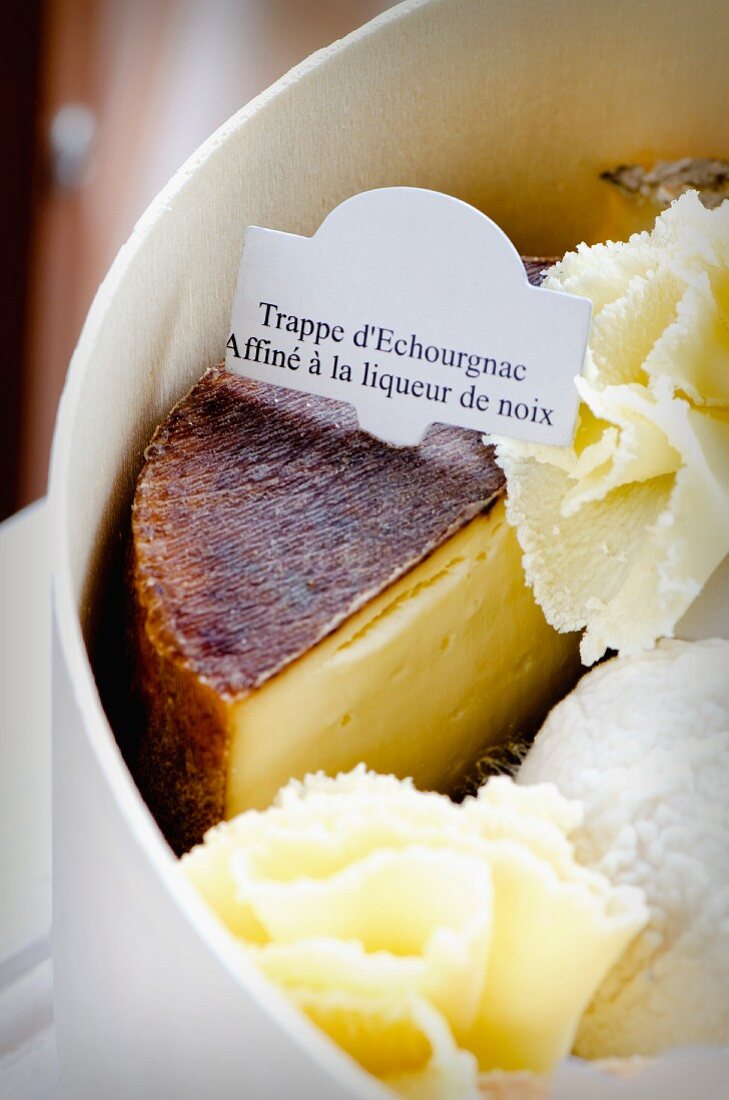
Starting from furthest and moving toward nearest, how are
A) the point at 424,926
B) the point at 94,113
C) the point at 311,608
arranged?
the point at 94,113 < the point at 311,608 < the point at 424,926

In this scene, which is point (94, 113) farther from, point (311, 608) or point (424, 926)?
point (424, 926)

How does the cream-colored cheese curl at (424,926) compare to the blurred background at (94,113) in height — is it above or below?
below

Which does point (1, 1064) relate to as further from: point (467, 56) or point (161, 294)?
point (467, 56)

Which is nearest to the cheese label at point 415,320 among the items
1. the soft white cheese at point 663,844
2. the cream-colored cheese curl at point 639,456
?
the cream-colored cheese curl at point 639,456

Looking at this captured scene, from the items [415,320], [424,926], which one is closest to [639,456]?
[415,320]

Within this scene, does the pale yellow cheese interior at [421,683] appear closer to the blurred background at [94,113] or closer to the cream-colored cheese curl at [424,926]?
the cream-colored cheese curl at [424,926]

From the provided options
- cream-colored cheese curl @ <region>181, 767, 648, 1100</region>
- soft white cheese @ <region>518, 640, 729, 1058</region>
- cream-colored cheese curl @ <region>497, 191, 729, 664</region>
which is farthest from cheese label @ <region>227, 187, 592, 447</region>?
cream-colored cheese curl @ <region>181, 767, 648, 1100</region>

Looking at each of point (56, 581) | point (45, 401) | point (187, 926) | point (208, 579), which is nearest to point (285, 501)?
point (208, 579)
